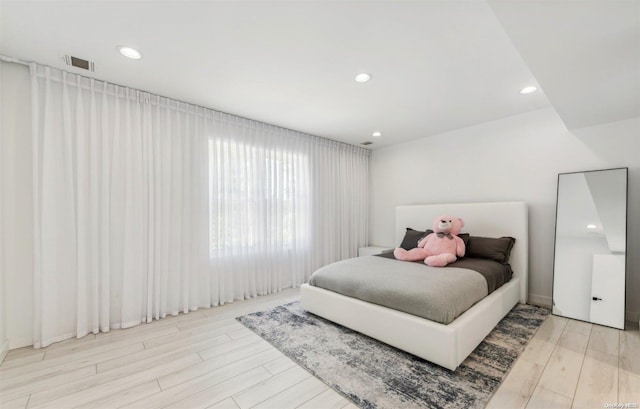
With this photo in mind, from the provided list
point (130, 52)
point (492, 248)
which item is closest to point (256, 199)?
point (130, 52)

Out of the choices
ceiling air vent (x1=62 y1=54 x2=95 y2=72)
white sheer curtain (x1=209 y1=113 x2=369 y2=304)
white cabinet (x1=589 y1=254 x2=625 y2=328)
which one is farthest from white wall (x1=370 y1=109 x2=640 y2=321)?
ceiling air vent (x1=62 y1=54 x2=95 y2=72)

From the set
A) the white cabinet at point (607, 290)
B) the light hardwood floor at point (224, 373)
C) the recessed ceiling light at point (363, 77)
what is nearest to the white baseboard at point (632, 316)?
the white cabinet at point (607, 290)

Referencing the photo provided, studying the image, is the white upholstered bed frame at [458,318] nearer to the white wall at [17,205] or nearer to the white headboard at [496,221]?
the white headboard at [496,221]

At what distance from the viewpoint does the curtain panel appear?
230cm

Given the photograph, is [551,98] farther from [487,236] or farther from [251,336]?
[251,336]

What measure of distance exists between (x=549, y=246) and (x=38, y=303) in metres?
5.35

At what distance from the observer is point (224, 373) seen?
6.14 feet

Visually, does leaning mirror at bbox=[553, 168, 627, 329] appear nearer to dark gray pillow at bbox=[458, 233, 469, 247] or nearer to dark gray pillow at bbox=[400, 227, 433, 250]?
dark gray pillow at bbox=[458, 233, 469, 247]

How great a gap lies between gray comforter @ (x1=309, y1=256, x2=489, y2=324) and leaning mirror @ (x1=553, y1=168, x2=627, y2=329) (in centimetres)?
116

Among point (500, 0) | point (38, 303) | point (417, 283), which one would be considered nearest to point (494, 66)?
point (500, 0)

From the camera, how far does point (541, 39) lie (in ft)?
4.66

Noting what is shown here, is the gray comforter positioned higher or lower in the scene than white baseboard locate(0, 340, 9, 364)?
higher

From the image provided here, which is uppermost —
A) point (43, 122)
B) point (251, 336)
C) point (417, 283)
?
point (43, 122)

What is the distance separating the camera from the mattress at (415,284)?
1994 mm
